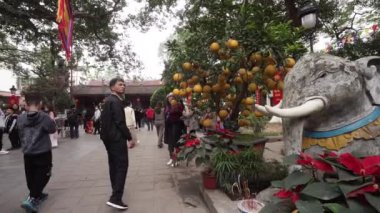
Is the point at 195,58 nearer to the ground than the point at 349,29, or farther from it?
nearer to the ground

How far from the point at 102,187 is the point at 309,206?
→ 4560 mm

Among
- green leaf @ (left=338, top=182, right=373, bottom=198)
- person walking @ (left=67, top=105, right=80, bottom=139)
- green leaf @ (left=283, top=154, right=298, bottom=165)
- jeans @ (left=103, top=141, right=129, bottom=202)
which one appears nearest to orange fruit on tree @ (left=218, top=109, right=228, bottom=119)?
jeans @ (left=103, top=141, right=129, bottom=202)

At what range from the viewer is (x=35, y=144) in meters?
4.46

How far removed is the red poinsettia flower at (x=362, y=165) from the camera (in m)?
1.87

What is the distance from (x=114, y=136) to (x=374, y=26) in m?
10.2

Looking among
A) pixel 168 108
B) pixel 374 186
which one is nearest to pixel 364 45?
pixel 168 108

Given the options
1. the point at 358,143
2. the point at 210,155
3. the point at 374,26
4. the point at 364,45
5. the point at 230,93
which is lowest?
the point at 210,155

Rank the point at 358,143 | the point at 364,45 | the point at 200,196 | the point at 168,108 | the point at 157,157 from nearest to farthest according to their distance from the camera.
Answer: the point at 358,143 < the point at 200,196 < the point at 168,108 < the point at 157,157 < the point at 364,45

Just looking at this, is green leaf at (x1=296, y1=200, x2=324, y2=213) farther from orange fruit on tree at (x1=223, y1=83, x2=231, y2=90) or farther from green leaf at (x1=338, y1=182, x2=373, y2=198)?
orange fruit on tree at (x1=223, y1=83, x2=231, y2=90)

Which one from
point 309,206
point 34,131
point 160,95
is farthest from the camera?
point 160,95

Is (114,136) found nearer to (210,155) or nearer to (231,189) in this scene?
(210,155)

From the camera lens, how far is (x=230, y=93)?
17.9 ft

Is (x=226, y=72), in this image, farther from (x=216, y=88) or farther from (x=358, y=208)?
(x=358, y=208)

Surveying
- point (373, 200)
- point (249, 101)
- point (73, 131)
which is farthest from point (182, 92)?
point (73, 131)
